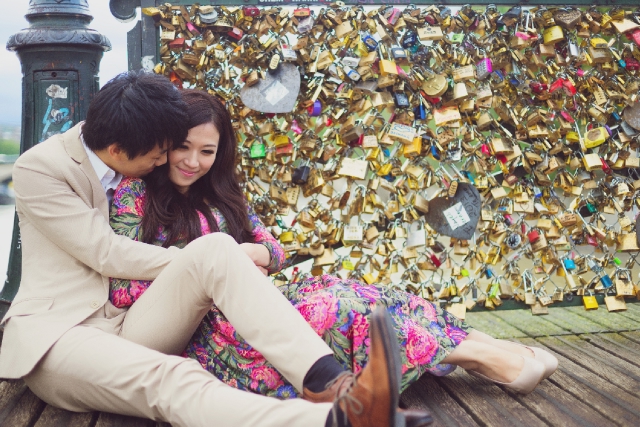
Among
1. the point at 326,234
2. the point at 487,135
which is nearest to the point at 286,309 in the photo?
the point at 326,234

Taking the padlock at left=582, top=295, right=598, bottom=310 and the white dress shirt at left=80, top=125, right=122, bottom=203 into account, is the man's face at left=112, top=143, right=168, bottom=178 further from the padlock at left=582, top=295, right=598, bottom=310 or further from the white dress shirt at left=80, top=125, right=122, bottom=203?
the padlock at left=582, top=295, right=598, bottom=310

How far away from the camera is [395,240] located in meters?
3.41

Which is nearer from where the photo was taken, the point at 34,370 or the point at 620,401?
the point at 34,370

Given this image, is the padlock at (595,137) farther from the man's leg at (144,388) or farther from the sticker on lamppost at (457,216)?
the man's leg at (144,388)

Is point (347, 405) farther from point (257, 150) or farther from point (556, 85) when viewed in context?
point (556, 85)

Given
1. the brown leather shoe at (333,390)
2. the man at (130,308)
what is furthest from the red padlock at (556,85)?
the brown leather shoe at (333,390)

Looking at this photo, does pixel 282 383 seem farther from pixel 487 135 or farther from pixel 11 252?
pixel 487 135

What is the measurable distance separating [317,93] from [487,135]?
866 millimetres

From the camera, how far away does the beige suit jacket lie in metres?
1.95

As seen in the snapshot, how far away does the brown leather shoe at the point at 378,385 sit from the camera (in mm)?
1444

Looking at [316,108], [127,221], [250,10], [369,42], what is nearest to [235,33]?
[250,10]

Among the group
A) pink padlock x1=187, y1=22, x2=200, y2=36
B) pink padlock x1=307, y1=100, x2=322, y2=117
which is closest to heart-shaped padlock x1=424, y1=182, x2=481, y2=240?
pink padlock x1=307, y1=100, x2=322, y2=117

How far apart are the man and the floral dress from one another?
73 millimetres

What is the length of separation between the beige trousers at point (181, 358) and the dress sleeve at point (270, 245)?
17.0 inches
